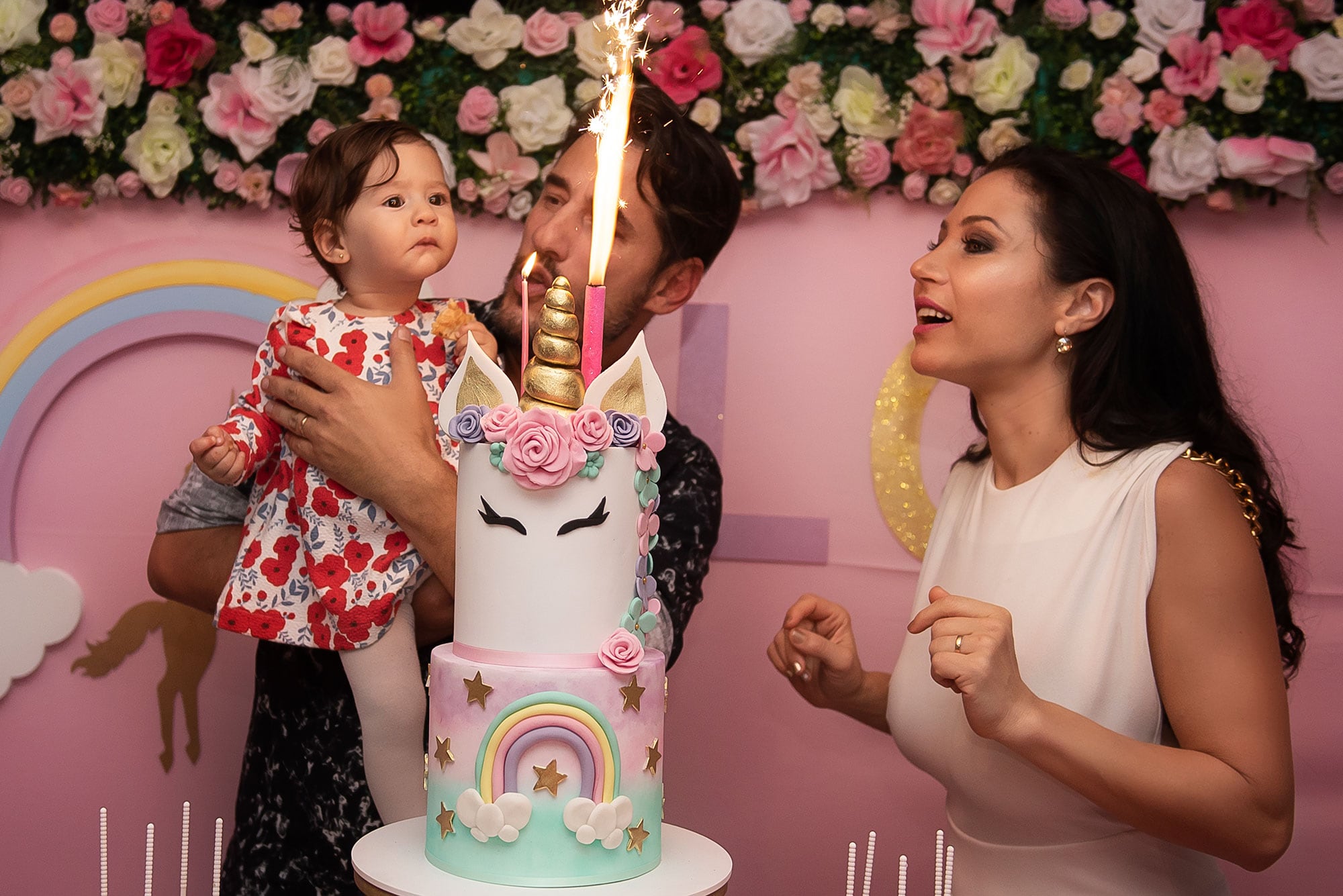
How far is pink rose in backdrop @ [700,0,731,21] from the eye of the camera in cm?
297

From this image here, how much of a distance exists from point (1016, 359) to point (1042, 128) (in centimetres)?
99

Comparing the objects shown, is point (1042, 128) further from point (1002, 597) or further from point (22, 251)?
point (22, 251)

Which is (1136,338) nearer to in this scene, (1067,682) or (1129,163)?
(1067,682)

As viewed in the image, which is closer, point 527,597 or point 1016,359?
point 527,597

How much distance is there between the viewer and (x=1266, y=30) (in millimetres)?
2779

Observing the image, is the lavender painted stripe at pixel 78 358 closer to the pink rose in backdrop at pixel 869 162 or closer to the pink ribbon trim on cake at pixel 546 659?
the pink rose in backdrop at pixel 869 162

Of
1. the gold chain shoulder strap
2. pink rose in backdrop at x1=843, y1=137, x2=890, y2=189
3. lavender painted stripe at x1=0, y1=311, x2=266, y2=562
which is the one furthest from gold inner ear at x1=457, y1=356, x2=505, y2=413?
lavender painted stripe at x1=0, y1=311, x2=266, y2=562

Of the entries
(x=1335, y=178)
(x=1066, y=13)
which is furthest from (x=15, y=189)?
(x=1335, y=178)

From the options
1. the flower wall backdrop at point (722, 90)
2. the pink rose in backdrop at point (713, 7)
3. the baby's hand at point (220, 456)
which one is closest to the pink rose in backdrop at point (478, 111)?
the flower wall backdrop at point (722, 90)

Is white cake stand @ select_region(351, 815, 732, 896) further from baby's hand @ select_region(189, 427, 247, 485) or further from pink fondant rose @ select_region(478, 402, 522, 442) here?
baby's hand @ select_region(189, 427, 247, 485)

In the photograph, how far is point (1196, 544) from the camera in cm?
190

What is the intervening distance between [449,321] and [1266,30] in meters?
1.94

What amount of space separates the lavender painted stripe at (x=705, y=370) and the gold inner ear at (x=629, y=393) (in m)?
1.58

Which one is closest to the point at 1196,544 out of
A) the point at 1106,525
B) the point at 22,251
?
the point at 1106,525
